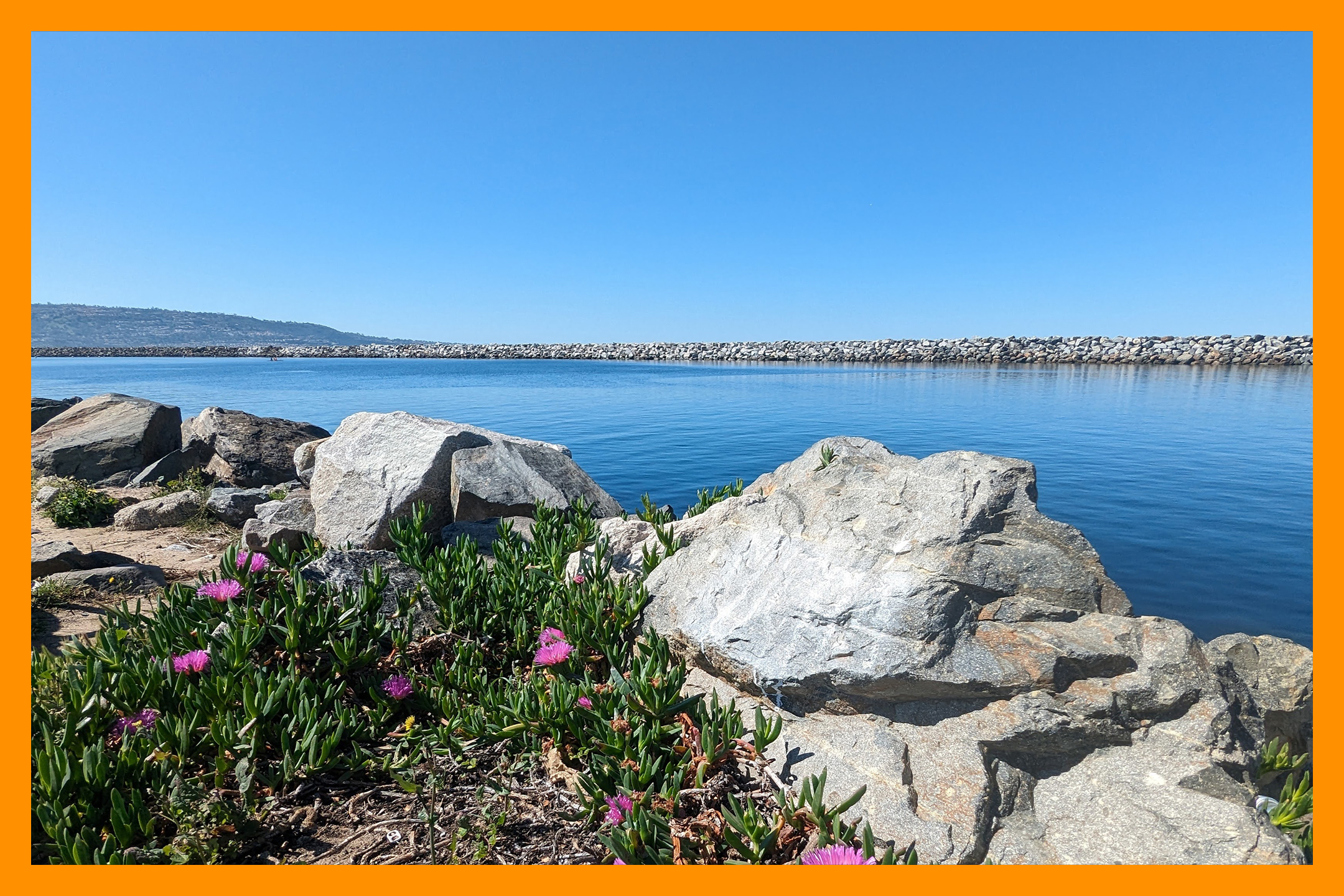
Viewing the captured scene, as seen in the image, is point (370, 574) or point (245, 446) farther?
point (245, 446)

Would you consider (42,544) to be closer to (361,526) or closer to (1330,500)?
(361,526)

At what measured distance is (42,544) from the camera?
643cm

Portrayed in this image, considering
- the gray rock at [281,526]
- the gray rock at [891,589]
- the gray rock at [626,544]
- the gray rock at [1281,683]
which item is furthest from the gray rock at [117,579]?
the gray rock at [1281,683]

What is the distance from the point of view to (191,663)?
3.55 m

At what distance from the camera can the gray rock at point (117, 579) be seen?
5902mm

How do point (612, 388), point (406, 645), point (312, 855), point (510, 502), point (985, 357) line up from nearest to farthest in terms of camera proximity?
1. point (312, 855)
2. point (406, 645)
3. point (510, 502)
4. point (612, 388)
5. point (985, 357)

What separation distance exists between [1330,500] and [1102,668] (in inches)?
51.9

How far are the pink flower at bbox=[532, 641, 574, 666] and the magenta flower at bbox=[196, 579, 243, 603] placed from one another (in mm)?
2063

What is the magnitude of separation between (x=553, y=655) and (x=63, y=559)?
5.76 metres

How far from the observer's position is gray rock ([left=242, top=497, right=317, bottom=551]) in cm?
712

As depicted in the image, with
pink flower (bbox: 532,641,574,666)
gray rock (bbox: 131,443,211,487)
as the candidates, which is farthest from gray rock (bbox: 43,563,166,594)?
gray rock (bbox: 131,443,211,487)

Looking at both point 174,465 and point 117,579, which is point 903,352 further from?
point 117,579

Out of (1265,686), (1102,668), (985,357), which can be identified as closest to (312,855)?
(1102,668)

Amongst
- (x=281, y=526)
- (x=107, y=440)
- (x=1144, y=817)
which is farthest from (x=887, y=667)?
(x=107, y=440)
